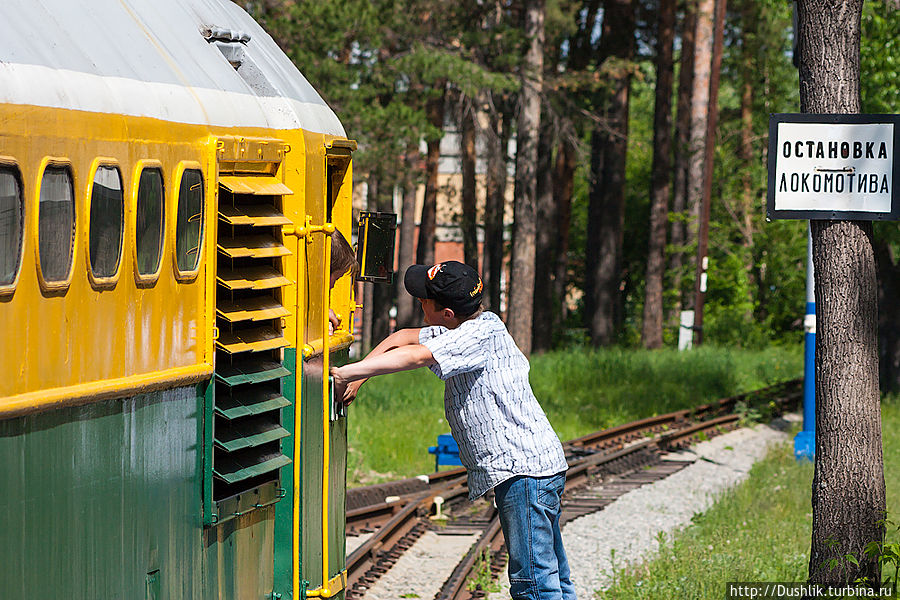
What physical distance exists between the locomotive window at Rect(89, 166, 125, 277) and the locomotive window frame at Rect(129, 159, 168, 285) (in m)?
0.06

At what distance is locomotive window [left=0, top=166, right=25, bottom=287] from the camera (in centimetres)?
275

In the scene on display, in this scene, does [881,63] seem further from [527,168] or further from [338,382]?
[338,382]

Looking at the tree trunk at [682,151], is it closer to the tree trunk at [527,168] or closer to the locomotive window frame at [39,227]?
the tree trunk at [527,168]

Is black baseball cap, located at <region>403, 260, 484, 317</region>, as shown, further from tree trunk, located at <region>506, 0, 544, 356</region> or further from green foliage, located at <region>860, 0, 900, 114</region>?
tree trunk, located at <region>506, 0, 544, 356</region>

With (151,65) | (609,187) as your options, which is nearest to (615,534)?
(151,65)

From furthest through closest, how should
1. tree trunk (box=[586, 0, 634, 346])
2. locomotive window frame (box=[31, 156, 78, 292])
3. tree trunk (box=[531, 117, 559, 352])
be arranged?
tree trunk (box=[531, 117, 559, 352])
tree trunk (box=[586, 0, 634, 346])
locomotive window frame (box=[31, 156, 78, 292])

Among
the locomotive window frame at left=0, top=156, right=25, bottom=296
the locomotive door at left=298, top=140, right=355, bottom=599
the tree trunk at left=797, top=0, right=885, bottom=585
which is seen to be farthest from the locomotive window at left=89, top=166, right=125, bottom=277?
the tree trunk at left=797, top=0, right=885, bottom=585

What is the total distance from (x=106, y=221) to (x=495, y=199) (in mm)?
28630

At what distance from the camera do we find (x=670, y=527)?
10344 millimetres

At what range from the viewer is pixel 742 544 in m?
8.95

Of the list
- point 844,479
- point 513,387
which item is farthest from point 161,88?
point 844,479

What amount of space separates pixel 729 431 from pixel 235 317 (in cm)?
1369

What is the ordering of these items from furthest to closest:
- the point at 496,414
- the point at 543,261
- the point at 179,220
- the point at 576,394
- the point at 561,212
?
the point at 561,212
the point at 543,261
the point at 576,394
the point at 496,414
the point at 179,220

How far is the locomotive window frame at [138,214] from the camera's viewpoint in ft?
11.0
